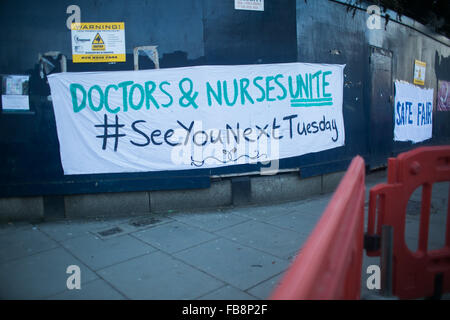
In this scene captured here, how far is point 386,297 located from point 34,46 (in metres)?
5.71

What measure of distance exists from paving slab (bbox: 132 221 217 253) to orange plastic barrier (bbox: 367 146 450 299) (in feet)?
7.40

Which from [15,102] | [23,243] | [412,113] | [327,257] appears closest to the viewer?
[327,257]

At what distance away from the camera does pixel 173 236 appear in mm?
4461

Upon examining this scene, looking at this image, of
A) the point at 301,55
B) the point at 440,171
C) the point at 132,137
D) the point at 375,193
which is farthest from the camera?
the point at 301,55

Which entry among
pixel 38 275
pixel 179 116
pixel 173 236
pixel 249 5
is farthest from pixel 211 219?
pixel 249 5

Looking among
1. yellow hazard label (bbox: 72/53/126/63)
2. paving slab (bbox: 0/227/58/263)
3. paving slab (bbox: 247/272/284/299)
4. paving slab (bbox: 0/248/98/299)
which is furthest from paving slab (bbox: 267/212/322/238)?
yellow hazard label (bbox: 72/53/126/63)

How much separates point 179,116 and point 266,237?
2454 mm

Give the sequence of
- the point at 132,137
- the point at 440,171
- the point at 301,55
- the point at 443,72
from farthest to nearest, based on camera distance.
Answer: the point at 443,72 → the point at 301,55 → the point at 132,137 → the point at 440,171

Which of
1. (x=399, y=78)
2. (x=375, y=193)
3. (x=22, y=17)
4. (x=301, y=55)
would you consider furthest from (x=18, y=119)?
(x=399, y=78)

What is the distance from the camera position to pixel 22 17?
5105mm

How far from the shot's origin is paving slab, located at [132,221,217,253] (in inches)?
164

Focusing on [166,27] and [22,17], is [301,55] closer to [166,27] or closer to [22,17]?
[166,27]

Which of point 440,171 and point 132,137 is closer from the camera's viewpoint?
point 440,171

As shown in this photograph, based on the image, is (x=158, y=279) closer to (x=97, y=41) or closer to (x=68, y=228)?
(x=68, y=228)
